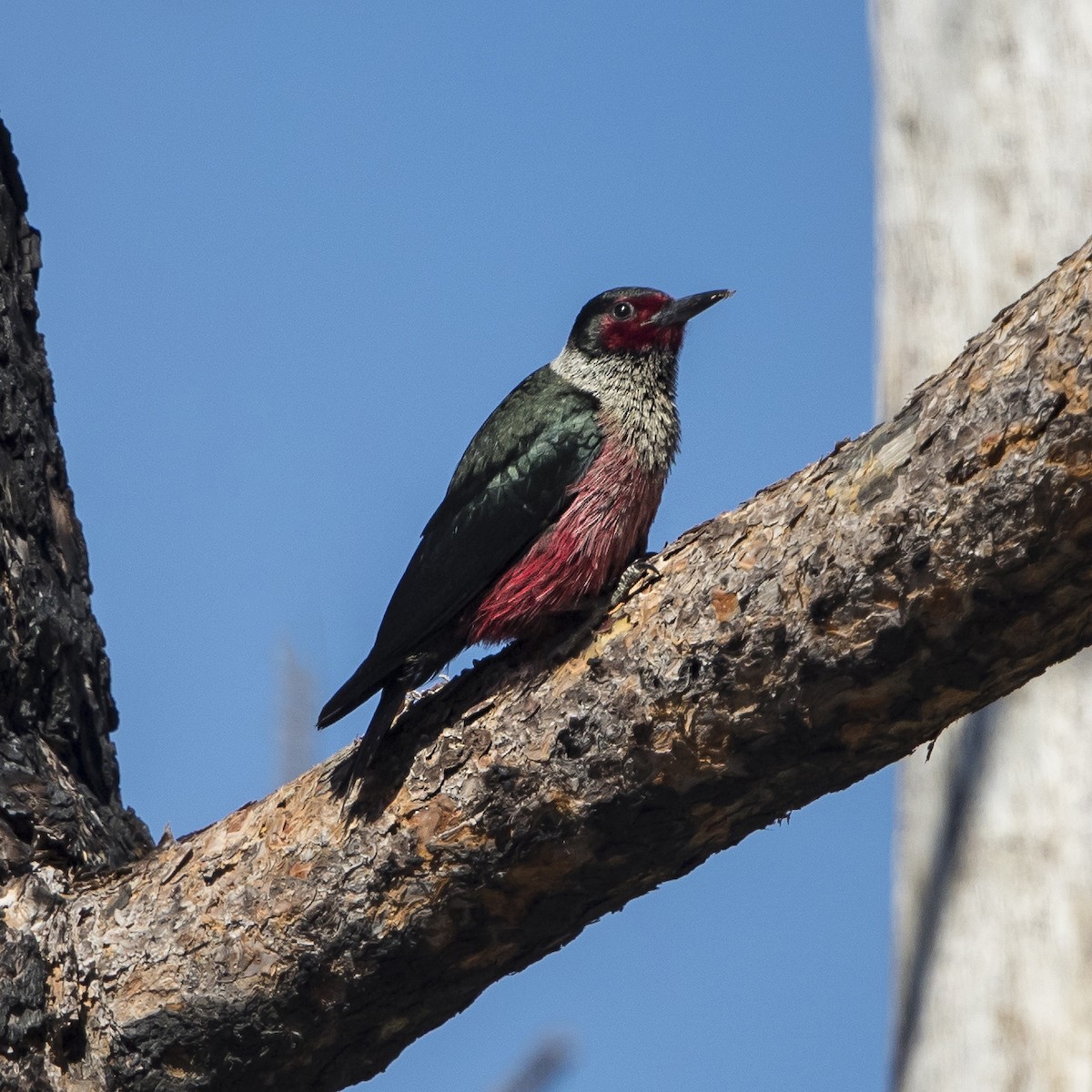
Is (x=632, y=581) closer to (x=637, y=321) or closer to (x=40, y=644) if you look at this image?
(x=40, y=644)

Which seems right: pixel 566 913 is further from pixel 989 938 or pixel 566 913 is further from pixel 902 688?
pixel 989 938

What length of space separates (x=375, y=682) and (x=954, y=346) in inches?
95.6

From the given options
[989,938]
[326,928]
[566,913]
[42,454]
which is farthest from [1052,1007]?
[42,454]

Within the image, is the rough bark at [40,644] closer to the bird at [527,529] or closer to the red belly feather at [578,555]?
the bird at [527,529]

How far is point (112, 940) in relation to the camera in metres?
3.67

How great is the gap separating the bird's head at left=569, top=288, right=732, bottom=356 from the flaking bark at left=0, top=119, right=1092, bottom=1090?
1.81 meters

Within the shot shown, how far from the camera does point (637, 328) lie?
5289mm

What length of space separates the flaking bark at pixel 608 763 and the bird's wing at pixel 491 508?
17.4 inches

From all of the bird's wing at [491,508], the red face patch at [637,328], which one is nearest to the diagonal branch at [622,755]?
the bird's wing at [491,508]

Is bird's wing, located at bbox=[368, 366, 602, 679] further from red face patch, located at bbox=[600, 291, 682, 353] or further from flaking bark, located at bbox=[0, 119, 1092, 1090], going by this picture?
red face patch, located at bbox=[600, 291, 682, 353]

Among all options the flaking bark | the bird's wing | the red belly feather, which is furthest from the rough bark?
the red belly feather

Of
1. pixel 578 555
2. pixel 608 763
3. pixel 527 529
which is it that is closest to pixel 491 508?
pixel 527 529

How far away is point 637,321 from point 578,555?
4.56ft

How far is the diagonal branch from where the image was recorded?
2793mm
